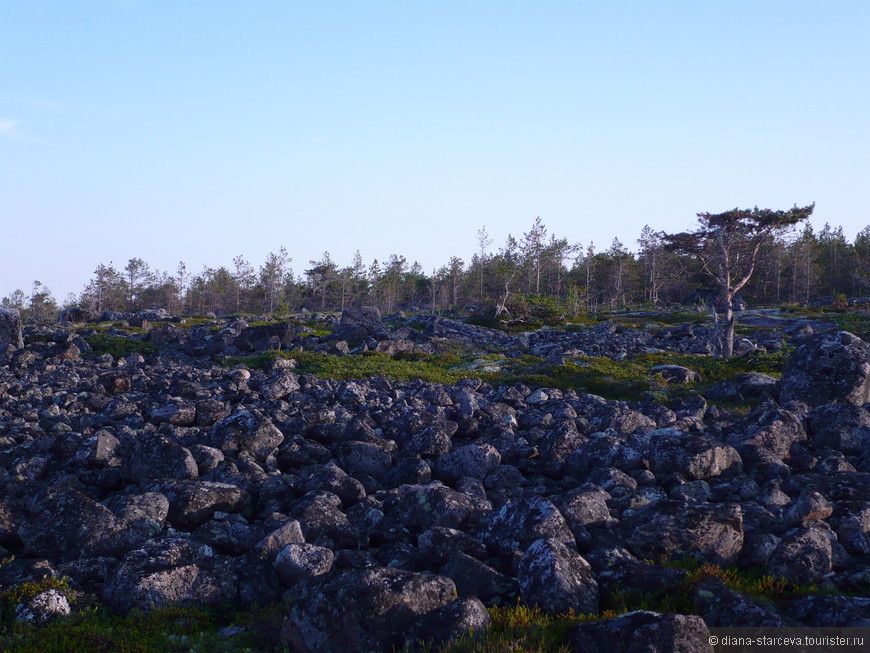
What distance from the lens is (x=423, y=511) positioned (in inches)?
414

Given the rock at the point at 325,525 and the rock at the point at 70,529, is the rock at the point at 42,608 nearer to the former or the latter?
the rock at the point at 70,529

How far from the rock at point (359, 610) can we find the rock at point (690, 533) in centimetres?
331

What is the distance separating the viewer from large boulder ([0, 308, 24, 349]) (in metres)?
41.1

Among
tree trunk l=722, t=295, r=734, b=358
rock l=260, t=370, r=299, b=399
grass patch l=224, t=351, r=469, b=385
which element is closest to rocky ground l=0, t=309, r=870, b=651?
rock l=260, t=370, r=299, b=399

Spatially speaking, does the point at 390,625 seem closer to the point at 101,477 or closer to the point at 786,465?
the point at 101,477

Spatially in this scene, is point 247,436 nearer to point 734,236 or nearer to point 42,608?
point 42,608

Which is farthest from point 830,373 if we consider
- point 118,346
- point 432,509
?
point 118,346

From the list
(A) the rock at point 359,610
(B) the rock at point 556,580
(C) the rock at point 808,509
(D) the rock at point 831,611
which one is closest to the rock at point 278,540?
(A) the rock at point 359,610

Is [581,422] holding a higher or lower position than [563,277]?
lower

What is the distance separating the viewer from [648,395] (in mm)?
25172

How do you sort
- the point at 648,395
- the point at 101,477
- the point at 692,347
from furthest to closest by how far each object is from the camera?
the point at 692,347
the point at 648,395
the point at 101,477

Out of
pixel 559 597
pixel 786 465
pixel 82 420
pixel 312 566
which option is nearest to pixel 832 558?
pixel 559 597

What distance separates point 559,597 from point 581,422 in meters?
10.7

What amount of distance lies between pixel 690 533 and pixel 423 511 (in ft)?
13.2
